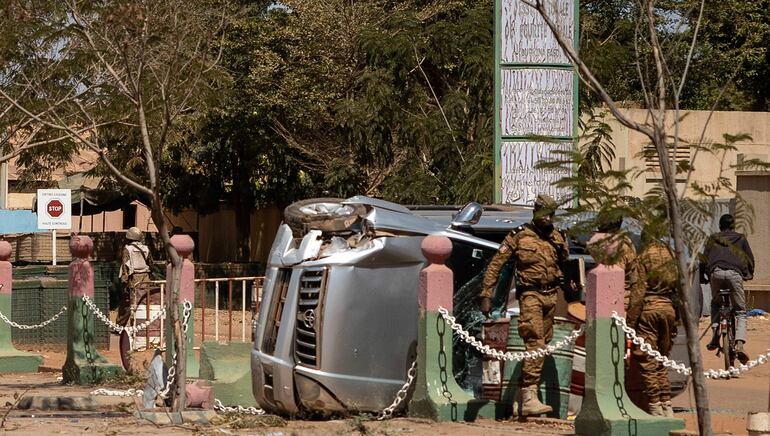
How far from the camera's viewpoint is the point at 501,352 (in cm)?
1084

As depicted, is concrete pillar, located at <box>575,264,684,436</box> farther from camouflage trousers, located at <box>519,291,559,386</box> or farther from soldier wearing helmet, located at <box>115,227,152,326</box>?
soldier wearing helmet, located at <box>115,227,152,326</box>

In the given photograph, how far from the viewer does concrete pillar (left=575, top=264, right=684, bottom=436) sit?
9.88 metres

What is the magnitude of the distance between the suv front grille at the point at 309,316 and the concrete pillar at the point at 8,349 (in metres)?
7.68

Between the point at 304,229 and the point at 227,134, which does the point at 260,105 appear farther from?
the point at 304,229

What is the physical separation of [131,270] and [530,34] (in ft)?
19.5

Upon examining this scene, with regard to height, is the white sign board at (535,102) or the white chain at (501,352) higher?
the white sign board at (535,102)

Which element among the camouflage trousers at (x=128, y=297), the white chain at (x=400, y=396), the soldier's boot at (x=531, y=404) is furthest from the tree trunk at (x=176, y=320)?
the camouflage trousers at (x=128, y=297)

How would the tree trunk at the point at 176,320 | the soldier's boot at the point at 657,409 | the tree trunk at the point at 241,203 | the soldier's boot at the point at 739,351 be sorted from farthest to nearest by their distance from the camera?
the tree trunk at the point at 241,203
the soldier's boot at the point at 739,351
the tree trunk at the point at 176,320
the soldier's boot at the point at 657,409

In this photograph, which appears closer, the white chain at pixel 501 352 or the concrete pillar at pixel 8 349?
the white chain at pixel 501 352

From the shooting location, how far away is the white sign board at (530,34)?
14227 mm

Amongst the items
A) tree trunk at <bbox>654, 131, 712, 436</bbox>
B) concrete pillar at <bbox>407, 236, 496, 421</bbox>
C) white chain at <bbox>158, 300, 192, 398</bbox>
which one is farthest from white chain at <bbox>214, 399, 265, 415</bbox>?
tree trunk at <bbox>654, 131, 712, 436</bbox>

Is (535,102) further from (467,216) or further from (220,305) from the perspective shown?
(220,305)

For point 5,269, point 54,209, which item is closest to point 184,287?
point 5,269

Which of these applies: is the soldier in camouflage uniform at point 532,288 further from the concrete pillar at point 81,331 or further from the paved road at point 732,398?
the concrete pillar at point 81,331
